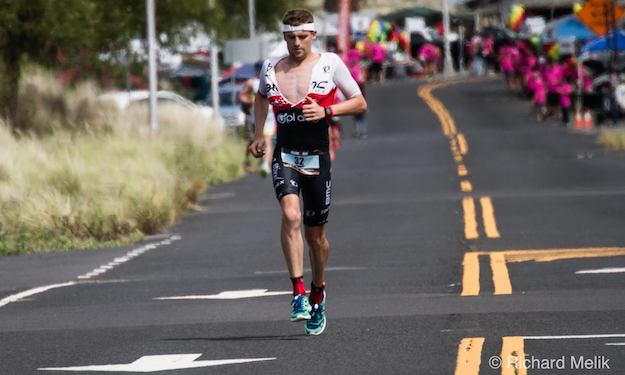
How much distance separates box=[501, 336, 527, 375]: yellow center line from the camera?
867cm

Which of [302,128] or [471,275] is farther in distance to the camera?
[471,275]

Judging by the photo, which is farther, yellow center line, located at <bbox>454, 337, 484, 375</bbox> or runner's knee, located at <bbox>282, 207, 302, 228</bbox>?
runner's knee, located at <bbox>282, 207, 302, 228</bbox>

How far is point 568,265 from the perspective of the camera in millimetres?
14828

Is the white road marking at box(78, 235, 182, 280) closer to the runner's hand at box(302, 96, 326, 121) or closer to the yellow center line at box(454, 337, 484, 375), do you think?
the runner's hand at box(302, 96, 326, 121)

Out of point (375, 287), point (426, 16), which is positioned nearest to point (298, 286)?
point (375, 287)

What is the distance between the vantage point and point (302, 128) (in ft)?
35.7

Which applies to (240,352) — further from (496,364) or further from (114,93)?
(114,93)

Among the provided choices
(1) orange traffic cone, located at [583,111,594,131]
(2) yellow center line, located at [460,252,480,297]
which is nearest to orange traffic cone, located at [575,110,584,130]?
(1) orange traffic cone, located at [583,111,594,131]

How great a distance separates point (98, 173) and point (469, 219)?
5711mm

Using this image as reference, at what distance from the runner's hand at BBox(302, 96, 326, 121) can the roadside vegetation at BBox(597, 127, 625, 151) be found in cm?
2390

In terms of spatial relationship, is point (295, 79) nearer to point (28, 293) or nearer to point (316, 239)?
point (316, 239)

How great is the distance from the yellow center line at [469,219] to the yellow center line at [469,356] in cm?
812

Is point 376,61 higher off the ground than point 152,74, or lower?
lower

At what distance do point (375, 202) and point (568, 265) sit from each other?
8.98 m
